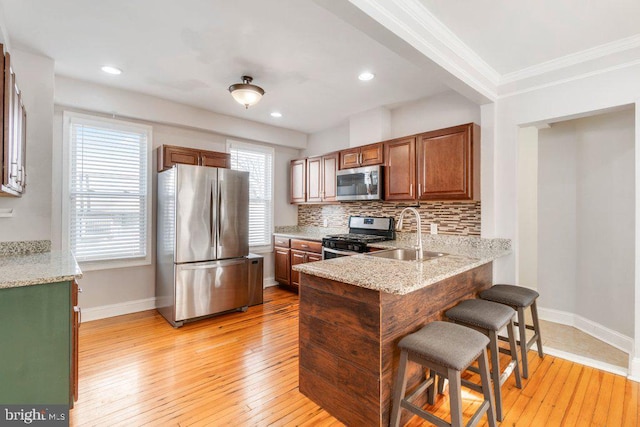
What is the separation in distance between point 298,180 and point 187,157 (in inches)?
72.4

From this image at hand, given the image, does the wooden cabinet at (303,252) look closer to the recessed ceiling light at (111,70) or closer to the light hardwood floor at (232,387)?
the light hardwood floor at (232,387)

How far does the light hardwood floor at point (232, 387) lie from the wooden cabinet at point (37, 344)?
360mm

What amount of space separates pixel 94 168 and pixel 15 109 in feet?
5.42

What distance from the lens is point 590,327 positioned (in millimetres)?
3119

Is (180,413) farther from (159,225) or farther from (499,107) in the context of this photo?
(499,107)

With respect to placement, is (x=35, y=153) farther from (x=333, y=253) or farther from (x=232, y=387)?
(x=333, y=253)

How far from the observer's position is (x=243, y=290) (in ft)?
12.6

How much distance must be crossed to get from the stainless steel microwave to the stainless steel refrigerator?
51.6 inches

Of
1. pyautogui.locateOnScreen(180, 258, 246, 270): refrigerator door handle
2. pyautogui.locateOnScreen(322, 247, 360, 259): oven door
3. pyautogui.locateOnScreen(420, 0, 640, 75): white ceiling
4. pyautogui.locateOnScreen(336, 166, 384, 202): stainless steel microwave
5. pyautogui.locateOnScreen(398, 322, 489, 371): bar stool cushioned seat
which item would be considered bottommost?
pyautogui.locateOnScreen(398, 322, 489, 371): bar stool cushioned seat

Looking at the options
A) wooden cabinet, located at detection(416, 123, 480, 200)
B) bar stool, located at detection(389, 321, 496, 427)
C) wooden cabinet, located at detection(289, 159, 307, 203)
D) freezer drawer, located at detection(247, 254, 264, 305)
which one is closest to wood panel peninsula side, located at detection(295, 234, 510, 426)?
bar stool, located at detection(389, 321, 496, 427)

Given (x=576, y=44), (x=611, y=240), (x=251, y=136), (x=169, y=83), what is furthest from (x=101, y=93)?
(x=611, y=240)

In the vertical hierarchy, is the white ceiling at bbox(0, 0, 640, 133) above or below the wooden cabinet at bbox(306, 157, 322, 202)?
above

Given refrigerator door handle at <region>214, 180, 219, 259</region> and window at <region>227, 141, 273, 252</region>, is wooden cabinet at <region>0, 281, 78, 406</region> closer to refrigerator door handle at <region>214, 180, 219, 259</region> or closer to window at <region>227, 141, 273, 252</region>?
refrigerator door handle at <region>214, 180, 219, 259</region>

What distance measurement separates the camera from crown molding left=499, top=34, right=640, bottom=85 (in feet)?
7.52
